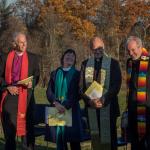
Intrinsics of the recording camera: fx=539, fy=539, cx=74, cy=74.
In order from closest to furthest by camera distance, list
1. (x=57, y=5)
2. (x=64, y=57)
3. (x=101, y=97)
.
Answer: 1. (x=101, y=97)
2. (x=64, y=57)
3. (x=57, y=5)

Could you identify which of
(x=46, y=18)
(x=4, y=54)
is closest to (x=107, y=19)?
(x=46, y=18)

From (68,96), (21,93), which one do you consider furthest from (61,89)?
(21,93)

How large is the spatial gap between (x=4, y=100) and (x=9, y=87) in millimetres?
246

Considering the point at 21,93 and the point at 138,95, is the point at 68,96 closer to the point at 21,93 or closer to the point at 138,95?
the point at 21,93

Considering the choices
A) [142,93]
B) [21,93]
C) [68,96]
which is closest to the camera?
[142,93]

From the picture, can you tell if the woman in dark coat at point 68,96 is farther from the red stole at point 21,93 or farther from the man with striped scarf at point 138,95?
the man with striped scarf at point 138,95

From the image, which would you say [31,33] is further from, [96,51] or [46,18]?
[96,51]

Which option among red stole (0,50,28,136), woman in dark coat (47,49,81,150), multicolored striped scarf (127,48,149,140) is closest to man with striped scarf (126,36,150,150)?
multicolored striped scarf (127,48,149,140)

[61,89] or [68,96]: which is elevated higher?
[61,89]

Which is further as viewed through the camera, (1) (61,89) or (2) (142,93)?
(1) (61,89)

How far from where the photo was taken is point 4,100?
806 cm

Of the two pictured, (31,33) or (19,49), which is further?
(31,33)

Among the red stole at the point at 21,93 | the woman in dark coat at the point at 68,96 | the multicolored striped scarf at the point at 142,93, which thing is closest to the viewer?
the multicolored striped scarf at the point at 142,93

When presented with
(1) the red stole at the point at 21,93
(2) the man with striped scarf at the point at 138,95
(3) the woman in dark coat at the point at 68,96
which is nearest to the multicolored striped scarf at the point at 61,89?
(3) the woman in dark coat at the point at 68,96
